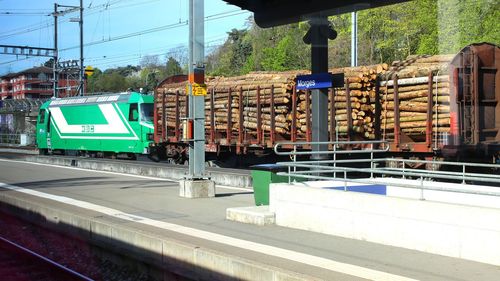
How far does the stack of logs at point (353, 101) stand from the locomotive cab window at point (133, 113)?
6.00 metres

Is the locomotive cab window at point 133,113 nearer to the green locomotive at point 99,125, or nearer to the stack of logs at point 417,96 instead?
the green locomotive at point 99,125

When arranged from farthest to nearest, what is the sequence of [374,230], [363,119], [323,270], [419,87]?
[363,119], [419,87], [374,230], [323,270]

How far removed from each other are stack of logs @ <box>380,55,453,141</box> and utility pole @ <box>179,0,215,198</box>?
5.59 meters

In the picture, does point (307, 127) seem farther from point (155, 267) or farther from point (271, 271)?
point (271, 271)

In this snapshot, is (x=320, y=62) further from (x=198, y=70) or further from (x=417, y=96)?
(x=417, y=96)

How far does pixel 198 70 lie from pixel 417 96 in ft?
19.6

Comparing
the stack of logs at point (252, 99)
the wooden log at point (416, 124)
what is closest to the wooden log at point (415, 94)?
the wooden log at point (416, 124)

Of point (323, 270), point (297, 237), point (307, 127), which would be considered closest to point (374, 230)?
point (297, 237)

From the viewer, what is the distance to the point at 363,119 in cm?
1580

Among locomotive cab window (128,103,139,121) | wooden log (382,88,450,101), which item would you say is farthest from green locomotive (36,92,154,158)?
wooden log (382,88,450,101)

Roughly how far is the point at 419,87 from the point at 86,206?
8.91 meters

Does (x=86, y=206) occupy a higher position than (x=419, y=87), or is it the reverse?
(x=419, y=87)

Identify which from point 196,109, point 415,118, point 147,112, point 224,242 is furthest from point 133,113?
point 224,242

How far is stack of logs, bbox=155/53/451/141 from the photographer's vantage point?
47.3 ft
